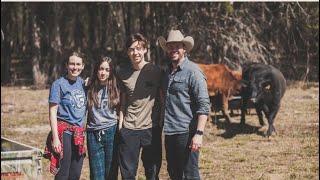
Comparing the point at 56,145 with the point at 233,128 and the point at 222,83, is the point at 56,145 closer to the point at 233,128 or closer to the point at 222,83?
the point at 233,128

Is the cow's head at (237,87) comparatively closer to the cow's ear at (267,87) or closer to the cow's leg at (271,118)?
the cow's ear at (267,87)

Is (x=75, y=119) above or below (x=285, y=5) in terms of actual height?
below

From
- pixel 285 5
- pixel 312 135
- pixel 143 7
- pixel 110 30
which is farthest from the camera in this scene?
pixel 110 30

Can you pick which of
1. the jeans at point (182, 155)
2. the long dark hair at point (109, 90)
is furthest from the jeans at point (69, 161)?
the jeans at point (182, 155)

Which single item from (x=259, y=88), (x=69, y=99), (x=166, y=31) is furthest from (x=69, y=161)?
(x=166, y=31)

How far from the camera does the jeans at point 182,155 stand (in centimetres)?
438

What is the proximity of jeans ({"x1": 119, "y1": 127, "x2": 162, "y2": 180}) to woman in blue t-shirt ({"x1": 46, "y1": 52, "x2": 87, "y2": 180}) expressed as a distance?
0.37 meters

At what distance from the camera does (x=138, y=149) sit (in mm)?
4621

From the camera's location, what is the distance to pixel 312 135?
9.04 meters

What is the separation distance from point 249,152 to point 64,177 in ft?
13.2

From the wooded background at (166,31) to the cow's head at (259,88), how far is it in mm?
2034

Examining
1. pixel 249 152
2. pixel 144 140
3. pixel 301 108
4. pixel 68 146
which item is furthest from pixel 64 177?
pixel 301 108

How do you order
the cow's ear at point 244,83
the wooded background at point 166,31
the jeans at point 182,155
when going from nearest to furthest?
the jeans at point 182,155
the cow's ear at point 244,83
the wooded background at point 166,31

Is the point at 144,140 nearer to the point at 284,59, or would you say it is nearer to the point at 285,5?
the point at 285,5
